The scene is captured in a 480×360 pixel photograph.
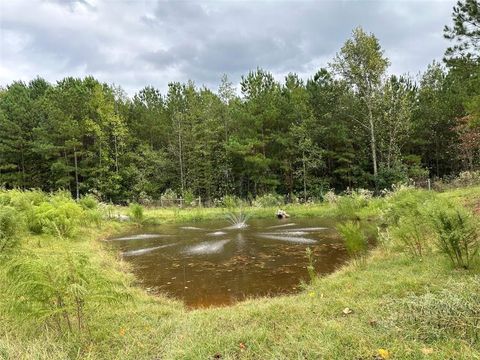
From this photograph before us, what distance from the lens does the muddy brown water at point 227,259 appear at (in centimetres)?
630

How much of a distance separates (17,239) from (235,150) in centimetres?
2037

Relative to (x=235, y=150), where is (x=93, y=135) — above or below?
above

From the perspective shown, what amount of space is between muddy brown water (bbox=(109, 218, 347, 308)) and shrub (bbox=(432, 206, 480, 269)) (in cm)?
246

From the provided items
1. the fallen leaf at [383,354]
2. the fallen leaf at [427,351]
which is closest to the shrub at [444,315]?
the fallen leaf at [427,351]

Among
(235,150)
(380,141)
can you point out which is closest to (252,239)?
(235,150)

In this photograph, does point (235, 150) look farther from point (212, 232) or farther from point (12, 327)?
point (12, 327)

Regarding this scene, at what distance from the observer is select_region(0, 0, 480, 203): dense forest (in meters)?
25.0

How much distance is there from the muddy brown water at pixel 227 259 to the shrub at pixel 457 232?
2.46 metres

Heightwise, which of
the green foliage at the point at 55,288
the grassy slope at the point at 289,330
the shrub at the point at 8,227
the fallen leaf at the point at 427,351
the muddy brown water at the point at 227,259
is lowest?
the muddy brown water at the point at 227,259

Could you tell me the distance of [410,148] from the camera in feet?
94.4

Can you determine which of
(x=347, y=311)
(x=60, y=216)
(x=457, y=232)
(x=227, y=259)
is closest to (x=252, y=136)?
(x=60, y=216)

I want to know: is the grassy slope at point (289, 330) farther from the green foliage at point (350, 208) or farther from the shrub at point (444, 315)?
the green foliage at point (350, 208)

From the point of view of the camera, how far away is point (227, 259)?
862cm

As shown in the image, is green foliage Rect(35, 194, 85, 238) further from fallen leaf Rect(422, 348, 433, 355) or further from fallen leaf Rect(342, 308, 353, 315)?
fallen leaf Rect(422, 348, 433, 355)
